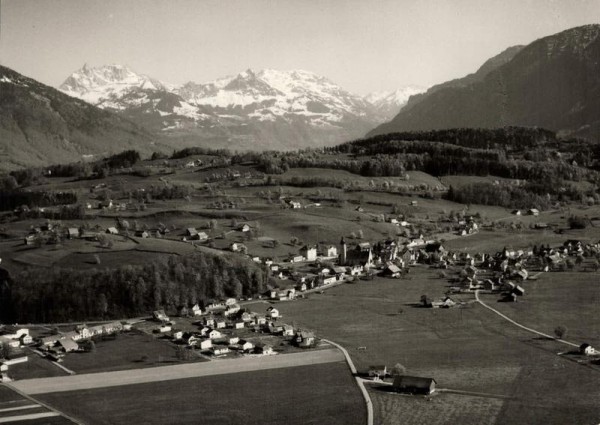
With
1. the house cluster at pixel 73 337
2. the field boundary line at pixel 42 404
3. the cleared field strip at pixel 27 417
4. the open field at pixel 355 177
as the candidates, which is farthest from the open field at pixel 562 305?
the open field at pixel 355 177

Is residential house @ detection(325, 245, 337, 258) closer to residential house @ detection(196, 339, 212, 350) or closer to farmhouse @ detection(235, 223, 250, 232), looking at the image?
farmhouse @ detection(235, 223, 250, 232)

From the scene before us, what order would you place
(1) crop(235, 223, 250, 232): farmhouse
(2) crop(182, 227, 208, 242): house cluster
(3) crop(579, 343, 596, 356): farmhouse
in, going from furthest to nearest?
1. (1) crop(235, 223, 250, 232): farmhouse
2. (2) crop(182, 227, 208, 242): house cluster
3. (3) crop(579, 343, 596, 356): farmhouse

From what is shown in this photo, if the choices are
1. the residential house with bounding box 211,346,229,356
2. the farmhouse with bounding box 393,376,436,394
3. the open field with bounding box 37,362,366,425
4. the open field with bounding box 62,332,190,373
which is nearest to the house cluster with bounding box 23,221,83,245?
the open field with bounding box 62,332,190,373

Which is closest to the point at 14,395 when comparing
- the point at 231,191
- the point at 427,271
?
the point at 427,271

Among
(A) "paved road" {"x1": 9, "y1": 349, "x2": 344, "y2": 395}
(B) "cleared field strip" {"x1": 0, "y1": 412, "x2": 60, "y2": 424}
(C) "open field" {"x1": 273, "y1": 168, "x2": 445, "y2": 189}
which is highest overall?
(C) "open field" {"x1": 273, "y1": 168, "x2": 445, "y2": 189}

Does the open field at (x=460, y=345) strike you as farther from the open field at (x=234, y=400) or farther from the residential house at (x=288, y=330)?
the open field at (x=234, y=400)

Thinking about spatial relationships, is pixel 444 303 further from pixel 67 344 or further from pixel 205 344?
pixel 67 344

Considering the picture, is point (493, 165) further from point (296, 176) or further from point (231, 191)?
point (231, 191)
